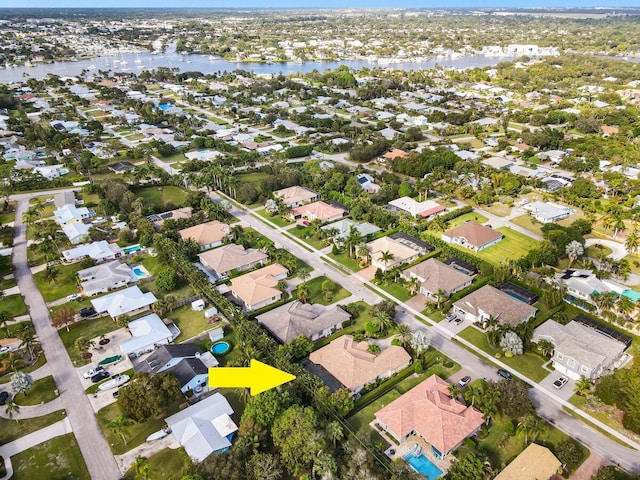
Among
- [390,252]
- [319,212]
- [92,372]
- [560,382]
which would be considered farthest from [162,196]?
[560,382]

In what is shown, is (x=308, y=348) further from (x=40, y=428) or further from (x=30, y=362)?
(x=30, y=362)

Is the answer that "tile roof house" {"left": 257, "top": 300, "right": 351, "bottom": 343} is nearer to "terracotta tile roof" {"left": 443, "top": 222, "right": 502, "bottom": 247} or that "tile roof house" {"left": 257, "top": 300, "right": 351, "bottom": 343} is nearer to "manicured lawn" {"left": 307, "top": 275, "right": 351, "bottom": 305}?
"manicured lawn" {"left": 307, "top": 275, "right": 351, "bottom": 305}

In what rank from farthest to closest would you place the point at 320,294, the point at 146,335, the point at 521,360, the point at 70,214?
the point at 70,214 < the point at 320,294 < the point at 146,335 < the point at 521,360

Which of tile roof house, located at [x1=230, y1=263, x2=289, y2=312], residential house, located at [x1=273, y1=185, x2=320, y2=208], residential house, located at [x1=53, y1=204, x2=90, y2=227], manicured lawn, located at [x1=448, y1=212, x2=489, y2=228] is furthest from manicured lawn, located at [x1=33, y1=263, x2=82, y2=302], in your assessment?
manicured lawn, located at [x1=448, y1=212, x2=489, y2=228]

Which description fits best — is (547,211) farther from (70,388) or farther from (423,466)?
(70,388)

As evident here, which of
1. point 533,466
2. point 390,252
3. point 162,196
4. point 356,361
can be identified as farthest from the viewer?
point 162,196

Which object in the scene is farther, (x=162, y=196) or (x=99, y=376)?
(x=162, y=196)
